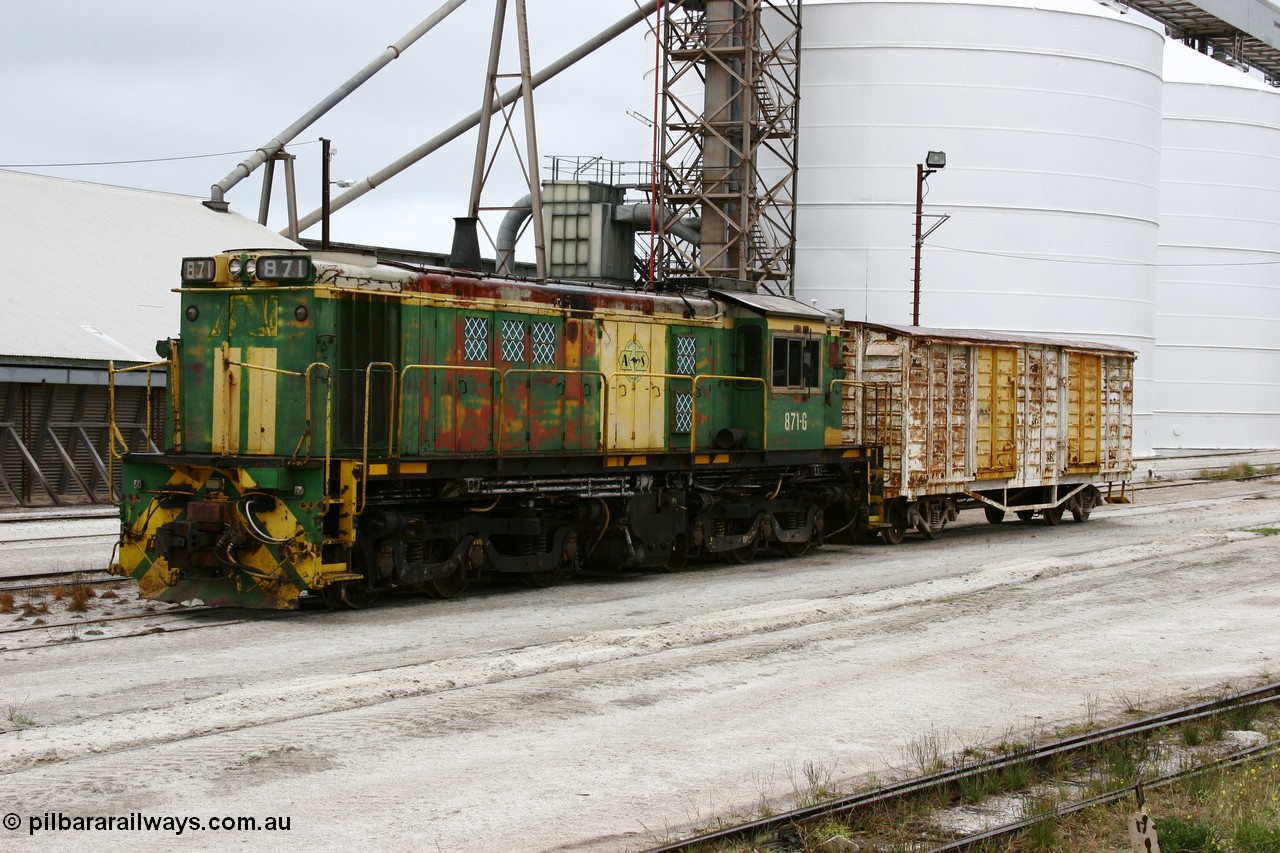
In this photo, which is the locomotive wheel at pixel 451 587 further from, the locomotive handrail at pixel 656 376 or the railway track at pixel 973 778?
the railway track at pixel 973 778

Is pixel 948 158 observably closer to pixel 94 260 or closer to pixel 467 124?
pixel 467 124

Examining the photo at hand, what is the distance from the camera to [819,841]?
7016mm

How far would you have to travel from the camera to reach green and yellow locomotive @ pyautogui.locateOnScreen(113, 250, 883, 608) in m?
13.2

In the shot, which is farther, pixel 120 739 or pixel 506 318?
pixel 506 318

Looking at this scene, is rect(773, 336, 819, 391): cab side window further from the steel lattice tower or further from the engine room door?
the steel lattice tower

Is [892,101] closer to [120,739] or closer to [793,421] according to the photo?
[793,421]

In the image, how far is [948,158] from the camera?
44.2 m

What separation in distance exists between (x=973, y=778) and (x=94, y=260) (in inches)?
1133

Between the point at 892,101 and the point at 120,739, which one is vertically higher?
the point at 892,101

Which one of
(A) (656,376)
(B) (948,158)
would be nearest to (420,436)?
(A) (656,376)

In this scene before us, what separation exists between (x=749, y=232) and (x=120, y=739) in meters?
32.6

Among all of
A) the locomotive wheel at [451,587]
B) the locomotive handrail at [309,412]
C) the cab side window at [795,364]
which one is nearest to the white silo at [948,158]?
the cab side window at [795,364]

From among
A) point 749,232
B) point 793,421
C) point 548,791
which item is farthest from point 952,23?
point 548,791

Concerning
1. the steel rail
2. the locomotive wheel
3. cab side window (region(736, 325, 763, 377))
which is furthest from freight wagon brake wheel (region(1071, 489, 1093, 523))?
the steel rail
